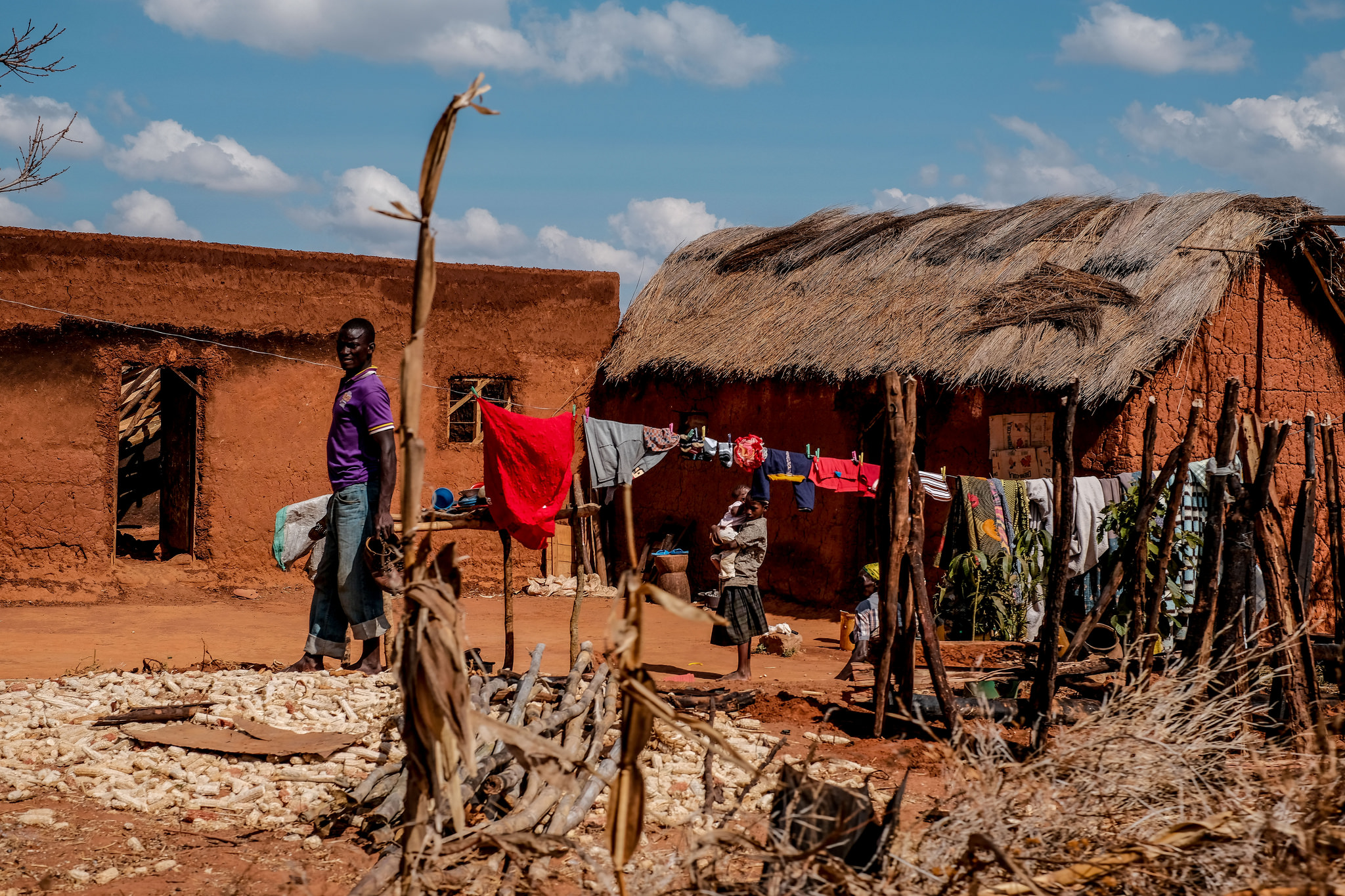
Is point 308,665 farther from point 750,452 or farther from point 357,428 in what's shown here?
point 750,452

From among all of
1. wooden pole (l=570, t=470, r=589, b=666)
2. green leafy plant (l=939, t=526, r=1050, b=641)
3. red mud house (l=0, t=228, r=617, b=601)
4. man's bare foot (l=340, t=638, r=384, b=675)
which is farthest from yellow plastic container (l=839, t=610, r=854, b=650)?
man's bare foot (l=340, t=638, r=384, b=675)

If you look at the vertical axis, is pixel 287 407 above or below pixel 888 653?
above

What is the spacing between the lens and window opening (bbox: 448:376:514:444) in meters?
11.7

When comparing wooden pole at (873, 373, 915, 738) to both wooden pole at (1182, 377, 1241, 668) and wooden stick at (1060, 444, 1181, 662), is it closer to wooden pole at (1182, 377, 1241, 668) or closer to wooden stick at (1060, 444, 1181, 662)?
wooden stick at (1060, 444, 1181, 662)

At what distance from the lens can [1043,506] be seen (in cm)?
784

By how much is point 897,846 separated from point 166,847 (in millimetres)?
2287

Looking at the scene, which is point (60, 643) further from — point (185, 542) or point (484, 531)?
point (484, 531)

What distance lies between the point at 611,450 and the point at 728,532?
1258mm

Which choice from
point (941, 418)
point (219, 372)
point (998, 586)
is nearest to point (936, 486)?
point (998, 586)

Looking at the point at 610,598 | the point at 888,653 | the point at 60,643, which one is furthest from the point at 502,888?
the point at 610,598

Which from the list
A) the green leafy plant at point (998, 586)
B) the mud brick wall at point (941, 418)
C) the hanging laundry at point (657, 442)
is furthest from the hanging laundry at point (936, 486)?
the hanging laundry at point (657, 442)

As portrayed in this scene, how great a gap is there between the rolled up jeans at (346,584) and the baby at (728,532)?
237 centimetres

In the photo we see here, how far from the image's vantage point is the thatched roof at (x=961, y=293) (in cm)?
901

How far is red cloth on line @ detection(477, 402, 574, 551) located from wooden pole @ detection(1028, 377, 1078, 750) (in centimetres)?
307
